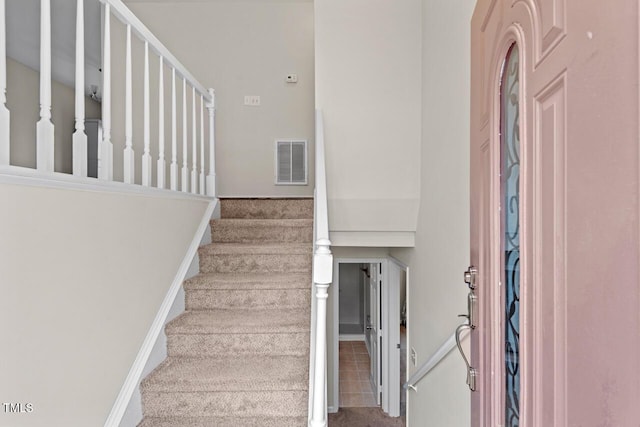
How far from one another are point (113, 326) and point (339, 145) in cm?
200

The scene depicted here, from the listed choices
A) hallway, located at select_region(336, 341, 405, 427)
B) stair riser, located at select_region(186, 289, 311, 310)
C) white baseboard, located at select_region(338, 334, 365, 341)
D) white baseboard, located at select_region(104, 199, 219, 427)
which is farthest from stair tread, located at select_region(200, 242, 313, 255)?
white baseboard, located at select_region(338, 334, 365, 341)

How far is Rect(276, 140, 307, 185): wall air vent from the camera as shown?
4.19 m

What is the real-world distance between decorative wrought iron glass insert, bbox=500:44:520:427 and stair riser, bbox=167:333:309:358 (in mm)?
1228

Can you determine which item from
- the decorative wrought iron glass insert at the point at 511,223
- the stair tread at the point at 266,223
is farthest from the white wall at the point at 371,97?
the decorative wrought iron glass insert at the point at 511,223

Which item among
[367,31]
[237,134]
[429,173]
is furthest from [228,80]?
[429,173]

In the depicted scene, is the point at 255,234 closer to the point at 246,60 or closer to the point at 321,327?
the point at 321,327

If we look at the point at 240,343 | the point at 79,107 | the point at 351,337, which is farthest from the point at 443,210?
the point at 351,337

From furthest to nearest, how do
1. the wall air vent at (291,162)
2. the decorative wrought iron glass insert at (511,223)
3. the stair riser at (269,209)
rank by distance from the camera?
the wall air vent at (291,162) → the stair riser at (269,209) → the decorative wrought iron glass insert at (511,223)

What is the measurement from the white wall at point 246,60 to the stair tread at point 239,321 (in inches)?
87.1

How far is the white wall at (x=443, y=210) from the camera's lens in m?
1.82

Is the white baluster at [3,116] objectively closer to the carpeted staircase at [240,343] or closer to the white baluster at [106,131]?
the white baluster at [106,131]

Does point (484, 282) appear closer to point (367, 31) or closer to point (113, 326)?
point (113, 326)

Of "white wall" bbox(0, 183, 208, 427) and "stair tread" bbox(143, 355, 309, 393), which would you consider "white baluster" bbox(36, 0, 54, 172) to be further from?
"stair tread" bbox(143, 355, 309, 393)

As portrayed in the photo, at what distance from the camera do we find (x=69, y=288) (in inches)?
51.0
